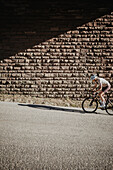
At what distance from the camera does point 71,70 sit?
7.04 metres

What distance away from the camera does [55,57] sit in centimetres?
705

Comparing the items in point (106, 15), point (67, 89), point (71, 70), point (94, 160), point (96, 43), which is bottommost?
point (94, 160)

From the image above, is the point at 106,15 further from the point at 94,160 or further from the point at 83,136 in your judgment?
the point at 94,160

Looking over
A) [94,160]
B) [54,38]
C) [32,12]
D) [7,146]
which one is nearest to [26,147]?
[7,146]

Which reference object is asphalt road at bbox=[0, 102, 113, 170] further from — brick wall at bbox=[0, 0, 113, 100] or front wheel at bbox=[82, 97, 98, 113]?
brick wall at bbox=[0, 0, 113, 100]

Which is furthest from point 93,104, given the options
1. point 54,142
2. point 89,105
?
point 54,142

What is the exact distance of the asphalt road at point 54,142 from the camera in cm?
219

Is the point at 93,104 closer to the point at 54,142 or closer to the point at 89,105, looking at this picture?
the point at 89,105

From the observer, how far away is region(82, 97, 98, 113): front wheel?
5.33 m

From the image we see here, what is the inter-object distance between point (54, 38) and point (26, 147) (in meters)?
5.83

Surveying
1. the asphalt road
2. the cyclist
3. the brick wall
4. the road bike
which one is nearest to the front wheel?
the road bike

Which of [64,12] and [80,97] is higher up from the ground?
[64,12]

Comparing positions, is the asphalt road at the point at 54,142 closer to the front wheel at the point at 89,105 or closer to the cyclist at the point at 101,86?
the front wheel at the point at 89,105

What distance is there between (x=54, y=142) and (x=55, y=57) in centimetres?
504
